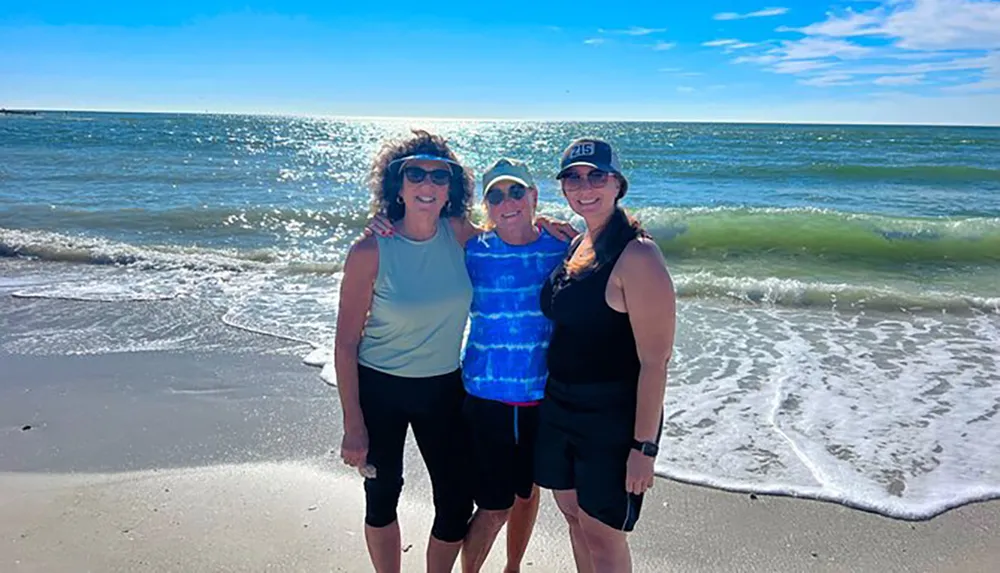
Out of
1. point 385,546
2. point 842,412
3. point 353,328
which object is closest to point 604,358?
point 353,328

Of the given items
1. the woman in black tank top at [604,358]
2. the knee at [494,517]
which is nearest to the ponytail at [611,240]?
the woman in black tank top at [604,358]

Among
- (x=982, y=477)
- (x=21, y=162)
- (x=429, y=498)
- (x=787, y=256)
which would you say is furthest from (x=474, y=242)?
(x=21, y=162)

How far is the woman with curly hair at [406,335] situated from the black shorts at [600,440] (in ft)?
1.78

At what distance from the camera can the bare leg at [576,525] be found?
2.98 m

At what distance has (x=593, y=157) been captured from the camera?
275 centimetres

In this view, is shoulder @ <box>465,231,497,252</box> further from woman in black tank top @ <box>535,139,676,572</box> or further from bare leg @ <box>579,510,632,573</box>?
bare leg @ <box>579,510,632,573</box>

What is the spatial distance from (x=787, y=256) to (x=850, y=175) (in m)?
18.3

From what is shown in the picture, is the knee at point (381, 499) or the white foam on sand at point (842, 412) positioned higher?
the knee at point (381, 499)

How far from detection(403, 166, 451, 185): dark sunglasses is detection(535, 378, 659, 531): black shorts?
0.98 metres

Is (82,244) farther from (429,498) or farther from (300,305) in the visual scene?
(429,498)

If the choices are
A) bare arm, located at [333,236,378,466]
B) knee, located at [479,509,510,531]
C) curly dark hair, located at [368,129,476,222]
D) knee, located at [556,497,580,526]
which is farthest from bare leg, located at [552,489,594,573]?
curly dark hair, located at [368,129,476,222]

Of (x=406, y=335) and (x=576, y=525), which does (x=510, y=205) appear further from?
(x=576, y=525)

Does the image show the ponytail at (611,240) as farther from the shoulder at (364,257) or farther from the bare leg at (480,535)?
the bare leg at (480,535)

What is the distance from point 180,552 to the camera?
3689 millimetres
